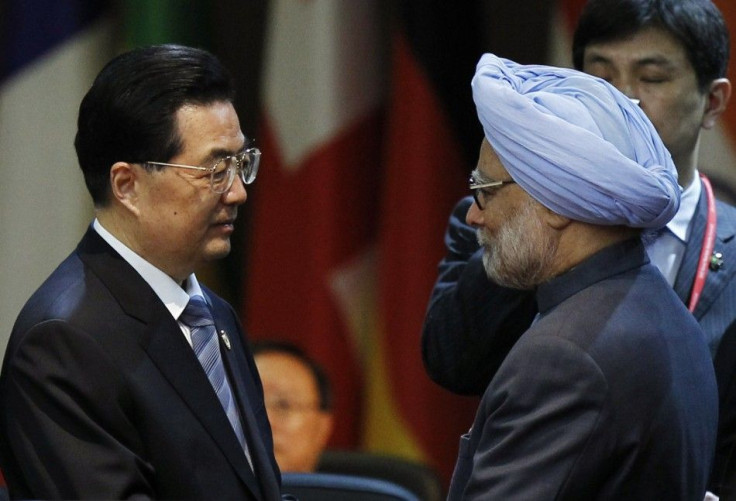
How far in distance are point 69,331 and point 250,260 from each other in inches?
76.4

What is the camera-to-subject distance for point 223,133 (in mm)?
2242

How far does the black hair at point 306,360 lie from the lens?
3.83m

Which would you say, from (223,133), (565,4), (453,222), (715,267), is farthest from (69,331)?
(565,4)

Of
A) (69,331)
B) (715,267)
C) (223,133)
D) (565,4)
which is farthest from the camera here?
(565,4)

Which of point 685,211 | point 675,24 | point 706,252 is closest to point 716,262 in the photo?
point 706,252

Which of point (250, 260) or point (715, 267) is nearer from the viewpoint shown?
point (715, 267)

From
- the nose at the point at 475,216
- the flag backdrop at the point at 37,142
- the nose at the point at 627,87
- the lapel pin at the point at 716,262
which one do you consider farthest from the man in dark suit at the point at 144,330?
the flag backdrop at the point at 37,142

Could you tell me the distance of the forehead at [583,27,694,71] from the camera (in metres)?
2.72

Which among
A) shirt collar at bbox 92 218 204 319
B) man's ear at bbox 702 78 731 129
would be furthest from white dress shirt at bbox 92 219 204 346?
man's ear at bbox 702 78 731 129

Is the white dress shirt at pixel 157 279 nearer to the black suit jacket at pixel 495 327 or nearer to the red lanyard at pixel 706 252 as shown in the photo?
the black suit jacket at pixel 495 327

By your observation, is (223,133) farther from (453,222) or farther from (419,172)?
(419,172)

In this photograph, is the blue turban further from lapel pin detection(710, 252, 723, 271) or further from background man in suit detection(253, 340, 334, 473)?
background man in suit detection(253, 340, 334, 473)

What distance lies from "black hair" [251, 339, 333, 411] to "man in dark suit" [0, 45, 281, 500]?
1478mm

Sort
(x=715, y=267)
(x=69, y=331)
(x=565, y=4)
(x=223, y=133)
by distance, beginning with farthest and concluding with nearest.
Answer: (x=565, y=4), (x=715, y=267), (x=223, y=133), (x=69, y=331)
